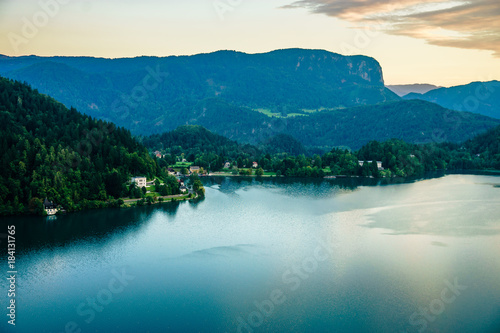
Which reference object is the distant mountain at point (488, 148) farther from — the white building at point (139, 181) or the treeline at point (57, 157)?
the white building at point (139, 181)

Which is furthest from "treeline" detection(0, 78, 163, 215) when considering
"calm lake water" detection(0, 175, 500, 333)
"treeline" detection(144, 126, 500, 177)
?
"treeline" detection(144, 126, 500, 177)

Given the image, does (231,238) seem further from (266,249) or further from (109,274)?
(109,274)

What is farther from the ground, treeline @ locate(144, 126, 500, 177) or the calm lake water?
treeline @ locate(144, 126, 500, 177)

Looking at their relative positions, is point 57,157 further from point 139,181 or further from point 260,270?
point 260,270

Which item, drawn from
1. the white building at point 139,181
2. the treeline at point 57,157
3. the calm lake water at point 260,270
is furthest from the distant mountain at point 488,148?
the white building at point 139,181

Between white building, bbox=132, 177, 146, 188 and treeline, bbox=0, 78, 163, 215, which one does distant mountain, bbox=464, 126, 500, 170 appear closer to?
treeline, bbox=0, 78, 163, 215

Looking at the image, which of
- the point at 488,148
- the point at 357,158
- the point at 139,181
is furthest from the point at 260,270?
the point at 488,148
